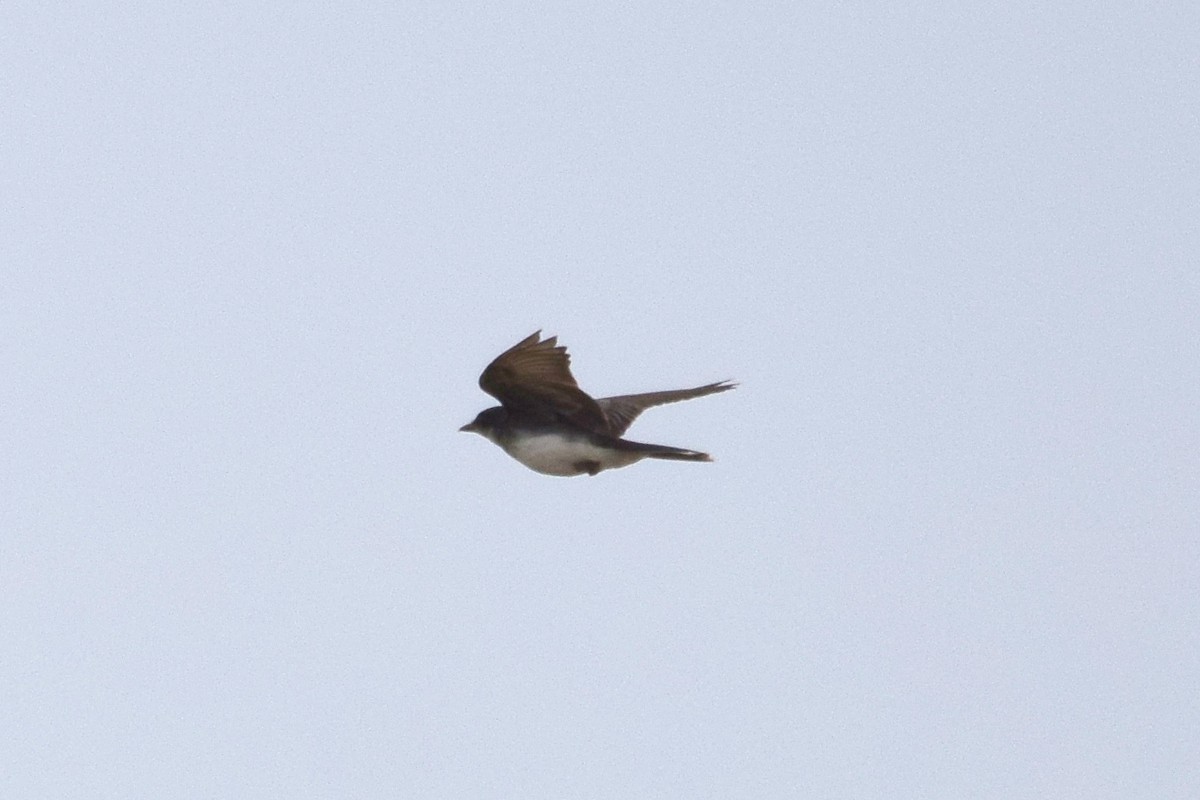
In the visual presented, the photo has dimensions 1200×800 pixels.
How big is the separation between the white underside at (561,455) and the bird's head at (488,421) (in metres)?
0.20

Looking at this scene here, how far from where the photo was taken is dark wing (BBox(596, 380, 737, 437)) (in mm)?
21711

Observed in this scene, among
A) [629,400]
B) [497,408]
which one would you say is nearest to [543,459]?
[497,408]

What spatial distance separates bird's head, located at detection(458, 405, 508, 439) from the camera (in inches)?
810

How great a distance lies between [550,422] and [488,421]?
1.96ft

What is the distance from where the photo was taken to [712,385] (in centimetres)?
2278

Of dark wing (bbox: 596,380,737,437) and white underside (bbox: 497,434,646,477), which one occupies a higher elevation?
dark wing (bbox: 596,380,737,437)

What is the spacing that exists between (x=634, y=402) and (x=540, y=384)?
251cm

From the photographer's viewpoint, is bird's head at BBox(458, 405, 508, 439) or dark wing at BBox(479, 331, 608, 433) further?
bird's head at BBox(458, 405, 508, 439)

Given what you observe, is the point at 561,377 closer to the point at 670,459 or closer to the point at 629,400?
the point at 670,459

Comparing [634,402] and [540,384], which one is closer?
[540,384]

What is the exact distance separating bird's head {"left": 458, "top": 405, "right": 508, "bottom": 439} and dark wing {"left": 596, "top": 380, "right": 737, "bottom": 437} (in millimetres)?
1063

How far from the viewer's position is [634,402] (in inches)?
879

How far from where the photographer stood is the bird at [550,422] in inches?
775

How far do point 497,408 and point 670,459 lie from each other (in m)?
1.66
